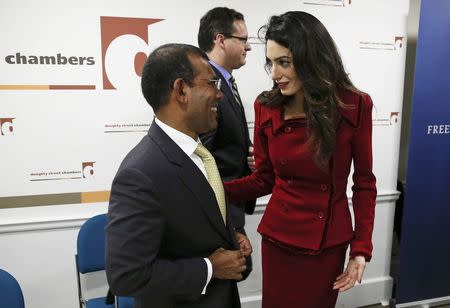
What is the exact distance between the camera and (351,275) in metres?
1.49

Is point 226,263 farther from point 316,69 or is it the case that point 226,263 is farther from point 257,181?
point 316,69

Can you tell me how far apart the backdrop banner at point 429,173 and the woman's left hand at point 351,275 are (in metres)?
1.59

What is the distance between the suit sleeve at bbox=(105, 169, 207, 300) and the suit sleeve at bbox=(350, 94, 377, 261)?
809 mm

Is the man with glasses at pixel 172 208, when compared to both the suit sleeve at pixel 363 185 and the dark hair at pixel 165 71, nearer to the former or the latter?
the dark hair at pixel 165 71

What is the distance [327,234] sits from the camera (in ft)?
4.95

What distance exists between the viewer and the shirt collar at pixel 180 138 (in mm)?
1154

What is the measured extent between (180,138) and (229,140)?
0.90m

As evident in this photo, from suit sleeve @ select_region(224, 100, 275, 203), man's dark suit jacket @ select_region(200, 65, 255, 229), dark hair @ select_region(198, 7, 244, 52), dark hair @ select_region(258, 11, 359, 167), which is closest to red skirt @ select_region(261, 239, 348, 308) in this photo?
suit sleeve @ select_region(224, 100, 275, 203)

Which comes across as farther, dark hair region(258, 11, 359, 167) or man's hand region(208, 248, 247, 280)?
dark hair region(258, 11, 359, 167)

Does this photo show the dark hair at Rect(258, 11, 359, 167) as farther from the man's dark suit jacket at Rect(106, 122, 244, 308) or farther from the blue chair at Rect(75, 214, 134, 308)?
the blue chair at Rect(75, 214, 134, 308)

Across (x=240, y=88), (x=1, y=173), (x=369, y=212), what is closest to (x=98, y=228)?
(x=1, y=173)

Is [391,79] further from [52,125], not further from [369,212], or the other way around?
[52,125]

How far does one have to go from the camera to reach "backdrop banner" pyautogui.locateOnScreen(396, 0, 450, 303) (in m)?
2.71

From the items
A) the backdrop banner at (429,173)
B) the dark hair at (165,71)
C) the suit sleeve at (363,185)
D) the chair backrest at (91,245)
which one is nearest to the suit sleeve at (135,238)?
the dark hair at (165,71)
